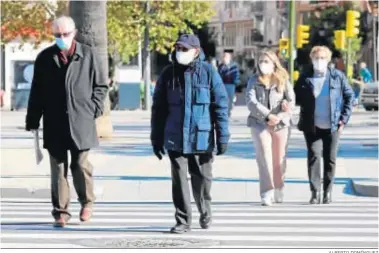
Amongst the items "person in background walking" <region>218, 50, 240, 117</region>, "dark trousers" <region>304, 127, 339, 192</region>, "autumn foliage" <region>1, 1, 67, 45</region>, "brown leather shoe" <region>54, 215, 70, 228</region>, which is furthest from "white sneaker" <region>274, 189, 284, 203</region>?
"autumn foliage" <region>1, 1, 67, 45</region>

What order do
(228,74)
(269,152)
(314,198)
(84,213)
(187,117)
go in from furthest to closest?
1. (228,74)
2. (314,198)
3. (269,152)
4. (84,213)
5. (187,117)

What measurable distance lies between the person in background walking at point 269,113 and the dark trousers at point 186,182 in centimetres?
266

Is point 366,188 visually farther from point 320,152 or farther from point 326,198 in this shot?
point 320,152

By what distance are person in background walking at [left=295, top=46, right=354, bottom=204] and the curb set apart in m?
1.45

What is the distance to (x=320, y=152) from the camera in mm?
13945

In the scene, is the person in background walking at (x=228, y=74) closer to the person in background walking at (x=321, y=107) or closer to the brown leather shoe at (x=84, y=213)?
the person in background walking at (x=321, y=107)

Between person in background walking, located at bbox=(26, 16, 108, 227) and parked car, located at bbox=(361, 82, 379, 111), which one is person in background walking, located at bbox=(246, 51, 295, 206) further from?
parked car, located at bbox=(361, 82, 379, 111)

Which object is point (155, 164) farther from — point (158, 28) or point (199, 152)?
point (158, 28)

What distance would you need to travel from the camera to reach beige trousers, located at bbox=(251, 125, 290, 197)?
44.7 feet

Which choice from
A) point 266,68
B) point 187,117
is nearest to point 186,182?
point 187,117

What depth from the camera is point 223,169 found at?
18312 mm

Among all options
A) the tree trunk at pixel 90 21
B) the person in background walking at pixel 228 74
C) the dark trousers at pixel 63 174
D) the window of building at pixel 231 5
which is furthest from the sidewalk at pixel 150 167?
the window of building at pixel 231 5

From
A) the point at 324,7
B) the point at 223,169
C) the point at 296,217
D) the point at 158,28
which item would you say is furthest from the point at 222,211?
the point at 324,7

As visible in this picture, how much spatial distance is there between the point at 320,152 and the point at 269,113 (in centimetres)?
90
